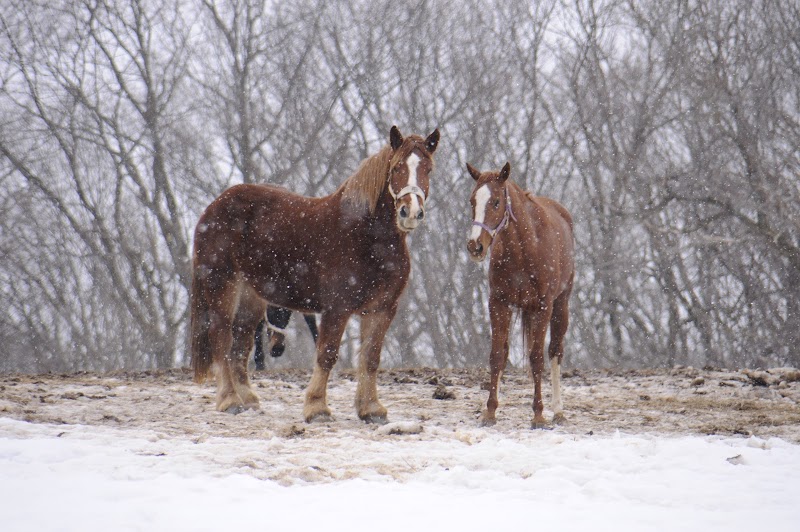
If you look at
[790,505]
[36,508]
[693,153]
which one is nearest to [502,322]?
[790,505]

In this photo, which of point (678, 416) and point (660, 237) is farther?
point (660, 237)

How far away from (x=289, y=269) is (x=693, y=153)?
1127 cm

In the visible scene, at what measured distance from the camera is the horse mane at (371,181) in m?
5.91

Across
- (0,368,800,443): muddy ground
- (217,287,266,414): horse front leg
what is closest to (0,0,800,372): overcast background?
(0,368,800,443): muddy ground

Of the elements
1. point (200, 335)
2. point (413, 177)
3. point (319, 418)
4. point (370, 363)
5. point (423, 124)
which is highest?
point (423, 124)

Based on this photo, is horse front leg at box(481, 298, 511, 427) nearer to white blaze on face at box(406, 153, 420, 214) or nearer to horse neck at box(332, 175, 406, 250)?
horse neck at box(332, 175, 406, 250)

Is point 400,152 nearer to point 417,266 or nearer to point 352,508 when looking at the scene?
point 352,508

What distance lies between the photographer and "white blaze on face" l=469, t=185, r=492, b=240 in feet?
18.6

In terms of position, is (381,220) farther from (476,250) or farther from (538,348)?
(538,348)

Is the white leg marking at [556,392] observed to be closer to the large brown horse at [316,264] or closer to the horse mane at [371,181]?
the large brown horse at [316,264]

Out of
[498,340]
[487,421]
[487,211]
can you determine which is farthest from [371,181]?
[487,421]

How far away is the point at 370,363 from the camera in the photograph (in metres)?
6.00

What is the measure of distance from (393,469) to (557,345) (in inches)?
126

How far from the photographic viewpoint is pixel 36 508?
3.00m
